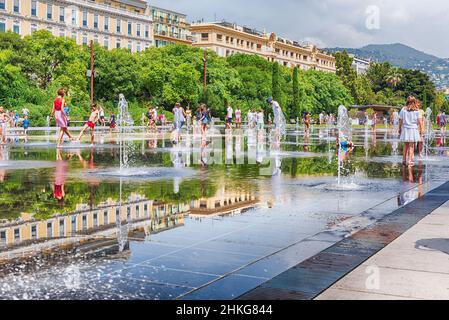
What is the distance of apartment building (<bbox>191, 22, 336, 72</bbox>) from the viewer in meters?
115

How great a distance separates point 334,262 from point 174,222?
8.43ft

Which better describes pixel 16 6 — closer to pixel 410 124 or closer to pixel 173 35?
pixel 173 35

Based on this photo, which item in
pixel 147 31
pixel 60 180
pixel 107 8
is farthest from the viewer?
pixel 147 31

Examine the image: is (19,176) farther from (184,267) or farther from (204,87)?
(204,87)

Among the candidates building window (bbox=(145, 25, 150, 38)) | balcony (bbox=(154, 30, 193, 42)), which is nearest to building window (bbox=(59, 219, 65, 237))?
building window (bbox=(145, 25, 150, 38))

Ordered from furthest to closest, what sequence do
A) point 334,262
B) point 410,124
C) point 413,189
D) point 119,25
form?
point 119,25, point 410,124, point 413,189, point 334,262

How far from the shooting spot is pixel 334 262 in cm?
562

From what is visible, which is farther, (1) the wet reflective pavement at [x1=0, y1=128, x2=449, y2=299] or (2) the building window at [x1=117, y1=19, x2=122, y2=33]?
(2) the building window at [x1=117, y1=19, x2=122, y2=33]

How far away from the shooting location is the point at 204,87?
65875 mm

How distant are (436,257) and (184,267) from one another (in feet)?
7.45

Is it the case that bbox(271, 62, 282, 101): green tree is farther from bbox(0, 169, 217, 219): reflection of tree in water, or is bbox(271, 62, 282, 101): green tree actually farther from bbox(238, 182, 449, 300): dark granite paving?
bbox(238, 182, 449, 300): dark granite paving

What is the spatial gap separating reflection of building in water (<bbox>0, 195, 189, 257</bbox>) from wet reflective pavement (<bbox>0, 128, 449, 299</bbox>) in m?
0.01

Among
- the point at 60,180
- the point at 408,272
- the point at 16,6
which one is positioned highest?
the point at 16,6

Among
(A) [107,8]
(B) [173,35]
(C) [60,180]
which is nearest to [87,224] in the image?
(C) [60,180]
